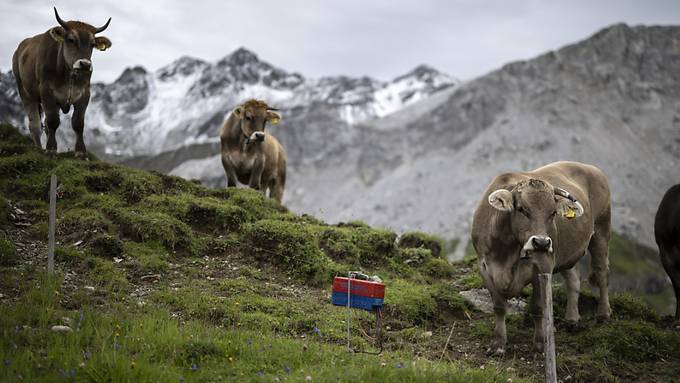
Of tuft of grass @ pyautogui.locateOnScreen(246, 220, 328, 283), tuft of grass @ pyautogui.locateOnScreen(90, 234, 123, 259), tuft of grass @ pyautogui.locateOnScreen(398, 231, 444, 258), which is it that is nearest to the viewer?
tuft of grass @ pyautogui.locateOnScreen(90, 234, 123, 259)

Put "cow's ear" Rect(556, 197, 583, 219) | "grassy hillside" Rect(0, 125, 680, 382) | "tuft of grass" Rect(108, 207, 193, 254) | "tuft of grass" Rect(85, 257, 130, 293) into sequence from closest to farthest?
"grassy hillside" Rect(0, 125, 680, 382)
"cow's ear" Rect(556, 197, 583, 219)
"tuft of grass" Rect(85, 257, 130, 293)
"tuft of grass" Rect(108, 207, 193, 254)

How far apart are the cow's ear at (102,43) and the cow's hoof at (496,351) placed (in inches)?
421

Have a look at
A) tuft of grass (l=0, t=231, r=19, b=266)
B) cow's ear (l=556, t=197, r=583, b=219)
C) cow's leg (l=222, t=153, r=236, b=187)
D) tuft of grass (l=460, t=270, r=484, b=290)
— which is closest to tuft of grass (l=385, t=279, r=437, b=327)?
tuft of grass (l=460, t=270, r=484, b=290)

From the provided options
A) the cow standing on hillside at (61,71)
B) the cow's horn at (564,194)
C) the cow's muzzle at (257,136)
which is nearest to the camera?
the cow's horn at (564,194)

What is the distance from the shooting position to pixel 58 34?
1408 centimetres

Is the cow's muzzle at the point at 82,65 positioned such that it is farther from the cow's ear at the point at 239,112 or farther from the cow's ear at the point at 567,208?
the cow's ear at the point at 567,208

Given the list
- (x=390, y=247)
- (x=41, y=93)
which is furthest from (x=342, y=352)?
(x=41, y=93)

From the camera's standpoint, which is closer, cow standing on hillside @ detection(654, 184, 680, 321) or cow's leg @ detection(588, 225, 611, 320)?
cow's leg @ detection(588, 225, 611, 320)

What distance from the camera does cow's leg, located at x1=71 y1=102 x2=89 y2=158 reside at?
1477cm

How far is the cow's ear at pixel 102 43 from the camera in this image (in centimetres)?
1427

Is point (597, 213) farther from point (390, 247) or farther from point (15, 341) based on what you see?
point (15, 341)

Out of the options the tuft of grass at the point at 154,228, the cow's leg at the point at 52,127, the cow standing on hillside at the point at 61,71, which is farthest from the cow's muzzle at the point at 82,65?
the tuft of grass at the point at 154,228

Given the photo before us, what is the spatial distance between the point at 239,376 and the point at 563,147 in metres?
122

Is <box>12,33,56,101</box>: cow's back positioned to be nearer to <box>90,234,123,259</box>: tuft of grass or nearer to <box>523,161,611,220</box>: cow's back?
<box>90,234,123,259</box>: tuft of grass
